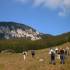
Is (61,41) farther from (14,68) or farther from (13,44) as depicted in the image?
(14,68)

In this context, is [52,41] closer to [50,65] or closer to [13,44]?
[13,44]

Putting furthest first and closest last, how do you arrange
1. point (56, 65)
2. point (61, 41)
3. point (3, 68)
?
point (61, 41) → point (3, 68) → point (56, 65)

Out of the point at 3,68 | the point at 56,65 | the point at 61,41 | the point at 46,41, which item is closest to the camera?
the point at 56,65

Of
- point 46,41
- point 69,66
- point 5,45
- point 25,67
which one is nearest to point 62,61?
point 69,66

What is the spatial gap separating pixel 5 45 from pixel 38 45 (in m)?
16.1

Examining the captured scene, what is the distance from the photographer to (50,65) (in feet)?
149

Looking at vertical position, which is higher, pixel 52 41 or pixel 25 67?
pixel 52 41

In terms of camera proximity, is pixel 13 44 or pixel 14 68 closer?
pixel 14 68

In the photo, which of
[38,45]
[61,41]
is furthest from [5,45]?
[61,41]

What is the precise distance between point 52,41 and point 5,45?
72.9 feet

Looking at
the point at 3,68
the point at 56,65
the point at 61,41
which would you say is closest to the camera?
the point at 56,65

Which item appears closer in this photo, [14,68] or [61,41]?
[14,68]

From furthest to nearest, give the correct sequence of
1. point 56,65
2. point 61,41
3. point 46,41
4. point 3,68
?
point 46,41
point 61,41
point 3,68
point 56,65

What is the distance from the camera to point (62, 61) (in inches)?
1843
